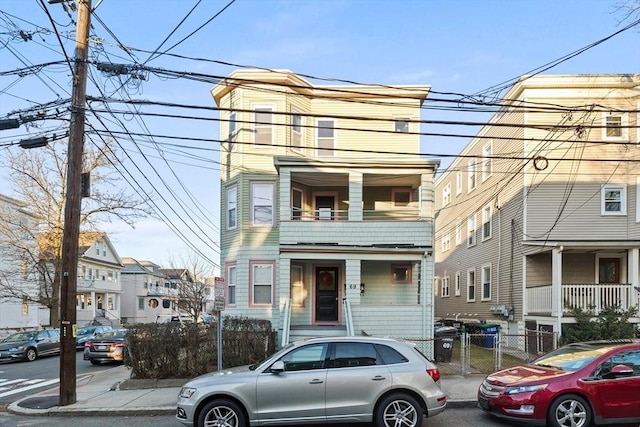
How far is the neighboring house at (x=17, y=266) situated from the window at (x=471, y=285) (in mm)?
26965

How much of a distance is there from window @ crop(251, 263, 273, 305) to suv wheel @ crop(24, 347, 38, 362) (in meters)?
11.6

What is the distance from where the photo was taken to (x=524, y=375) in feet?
24.9

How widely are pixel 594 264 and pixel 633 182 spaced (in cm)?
329

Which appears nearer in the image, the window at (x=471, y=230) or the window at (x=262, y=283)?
the window at (x=262, y=283)

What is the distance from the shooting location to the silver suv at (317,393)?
264 inches

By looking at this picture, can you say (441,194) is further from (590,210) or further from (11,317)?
(11,317)

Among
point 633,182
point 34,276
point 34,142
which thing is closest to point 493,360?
point 633,182

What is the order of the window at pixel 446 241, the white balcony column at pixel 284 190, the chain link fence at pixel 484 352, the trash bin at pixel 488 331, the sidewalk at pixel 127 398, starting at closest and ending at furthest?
the sidewalk at pixel 127 398 → the chain link fence at pixel 484 352 → the white balcony column at pixel 284 190 → the trash bin at pixel 488 331 → the window at pixel 446 241

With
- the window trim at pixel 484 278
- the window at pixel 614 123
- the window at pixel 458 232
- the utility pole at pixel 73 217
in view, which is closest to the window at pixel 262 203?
the utility pole at pixel 73 217

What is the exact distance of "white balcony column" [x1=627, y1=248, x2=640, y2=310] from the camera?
15078 mm

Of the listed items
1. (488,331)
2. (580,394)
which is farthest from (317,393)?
(488,331)

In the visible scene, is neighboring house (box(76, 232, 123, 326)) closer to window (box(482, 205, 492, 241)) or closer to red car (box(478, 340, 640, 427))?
window (box(482, 205, 492, 241))

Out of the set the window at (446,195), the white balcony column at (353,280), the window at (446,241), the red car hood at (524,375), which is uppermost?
the window at (446,195)

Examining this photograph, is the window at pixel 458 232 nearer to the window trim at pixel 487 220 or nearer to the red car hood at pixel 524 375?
the window trim at pixel 487 220
